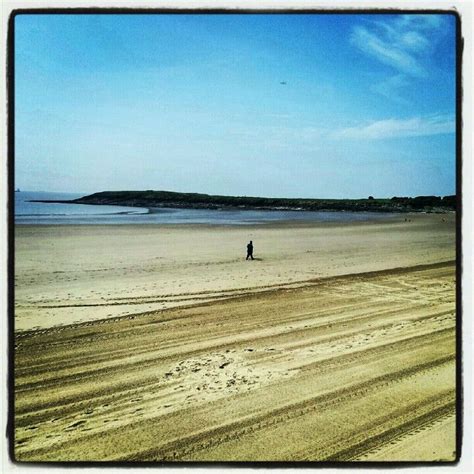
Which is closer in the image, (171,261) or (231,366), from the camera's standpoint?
(231,366)

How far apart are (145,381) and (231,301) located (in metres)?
2.59

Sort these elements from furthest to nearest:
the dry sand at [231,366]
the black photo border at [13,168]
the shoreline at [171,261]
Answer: the shoreline at [171,261] < the dry sand at [231,366] < the black photo border at [13,168]

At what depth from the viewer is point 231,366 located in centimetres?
407

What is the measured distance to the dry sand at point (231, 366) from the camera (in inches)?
125

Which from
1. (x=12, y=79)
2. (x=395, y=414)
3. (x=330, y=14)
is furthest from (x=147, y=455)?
(x=330, y=14)

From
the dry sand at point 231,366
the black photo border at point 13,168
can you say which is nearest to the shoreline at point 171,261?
the dry sand at point 231,366

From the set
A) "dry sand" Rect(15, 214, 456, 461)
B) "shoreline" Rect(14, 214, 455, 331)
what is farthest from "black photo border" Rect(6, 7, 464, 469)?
"shoreline" Rect(14, 214, 455, 331)

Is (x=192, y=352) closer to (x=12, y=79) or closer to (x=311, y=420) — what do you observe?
(x=311, y=420)

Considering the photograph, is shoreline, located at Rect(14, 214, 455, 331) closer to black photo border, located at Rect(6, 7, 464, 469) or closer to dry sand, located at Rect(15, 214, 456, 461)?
dry sand, located at Rect(15, 214, 456, 461)

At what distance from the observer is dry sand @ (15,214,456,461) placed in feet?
10.4

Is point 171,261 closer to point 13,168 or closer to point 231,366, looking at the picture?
point 231,366

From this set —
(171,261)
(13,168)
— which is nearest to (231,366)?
(13,168)

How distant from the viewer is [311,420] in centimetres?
335

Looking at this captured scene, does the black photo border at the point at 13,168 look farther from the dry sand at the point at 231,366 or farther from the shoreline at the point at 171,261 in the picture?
the shoreline at the point at 171,261
